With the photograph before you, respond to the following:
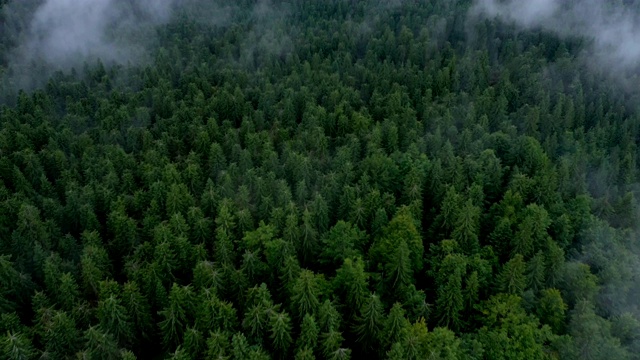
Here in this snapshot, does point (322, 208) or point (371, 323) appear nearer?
point (371, 323)

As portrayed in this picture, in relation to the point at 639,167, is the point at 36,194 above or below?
above

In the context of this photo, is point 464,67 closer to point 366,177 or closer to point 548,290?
point 366,177

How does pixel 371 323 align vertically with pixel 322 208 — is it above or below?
below

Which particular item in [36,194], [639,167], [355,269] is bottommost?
[639,167]

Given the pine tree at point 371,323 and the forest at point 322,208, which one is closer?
the pine tree at point 371,323

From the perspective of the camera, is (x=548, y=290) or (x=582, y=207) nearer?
(x=548, y=290)

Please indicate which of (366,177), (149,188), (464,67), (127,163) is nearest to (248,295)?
(366,177)

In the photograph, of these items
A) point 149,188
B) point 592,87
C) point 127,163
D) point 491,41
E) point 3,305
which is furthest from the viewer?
point 491,41

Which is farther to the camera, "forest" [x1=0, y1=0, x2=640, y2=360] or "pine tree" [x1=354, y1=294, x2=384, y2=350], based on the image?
"forest" [x1=0, y1=0, x2=640, y2=360]
